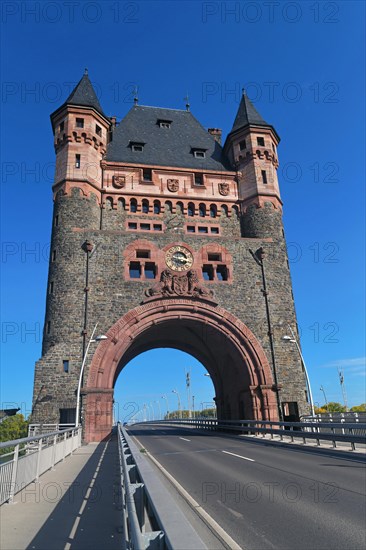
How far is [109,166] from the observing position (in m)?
31.5

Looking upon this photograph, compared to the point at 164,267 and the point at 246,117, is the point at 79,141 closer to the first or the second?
the point at 164,267

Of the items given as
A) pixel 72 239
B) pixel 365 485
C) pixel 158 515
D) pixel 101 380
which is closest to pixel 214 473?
pixel 365 485

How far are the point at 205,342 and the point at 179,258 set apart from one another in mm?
7795

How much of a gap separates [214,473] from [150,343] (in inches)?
972

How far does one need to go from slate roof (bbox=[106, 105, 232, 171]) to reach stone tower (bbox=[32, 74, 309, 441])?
23cm

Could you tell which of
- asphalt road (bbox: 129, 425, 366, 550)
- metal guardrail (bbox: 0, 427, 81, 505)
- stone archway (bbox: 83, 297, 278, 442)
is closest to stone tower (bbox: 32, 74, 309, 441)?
stone archway (bbox: 83, 297, 278, 442)

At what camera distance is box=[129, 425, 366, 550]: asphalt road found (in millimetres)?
5172

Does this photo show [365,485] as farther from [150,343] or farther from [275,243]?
[150,343]

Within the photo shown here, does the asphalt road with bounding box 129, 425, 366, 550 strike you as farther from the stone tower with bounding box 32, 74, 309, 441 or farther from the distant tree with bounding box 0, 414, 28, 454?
the distant tree with bounding box 0, 414, 28, 454

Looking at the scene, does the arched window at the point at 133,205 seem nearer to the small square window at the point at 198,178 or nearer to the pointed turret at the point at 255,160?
the small square window at the point at 198,178

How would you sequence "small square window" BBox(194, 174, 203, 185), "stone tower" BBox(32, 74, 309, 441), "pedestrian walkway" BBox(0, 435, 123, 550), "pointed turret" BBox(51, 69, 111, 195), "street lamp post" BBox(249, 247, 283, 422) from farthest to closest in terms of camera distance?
"small square window" BBox(194, 174, 203, 185) → "pointed turret" BBox(51, 69, 111, 195) → "street lamp post" BBox(249, 247, 283, 422) → "stone tower" BBox(32, 74, 309, 441) → "pedestrian walkway" BBox(0, 435, 123, 550)

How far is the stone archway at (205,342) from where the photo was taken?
78.1ft

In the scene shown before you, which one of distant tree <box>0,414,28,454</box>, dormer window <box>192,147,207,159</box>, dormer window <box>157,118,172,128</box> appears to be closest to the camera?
dormer window <box>192,147,207,159</box>

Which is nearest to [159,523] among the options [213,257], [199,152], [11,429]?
[213,257]
